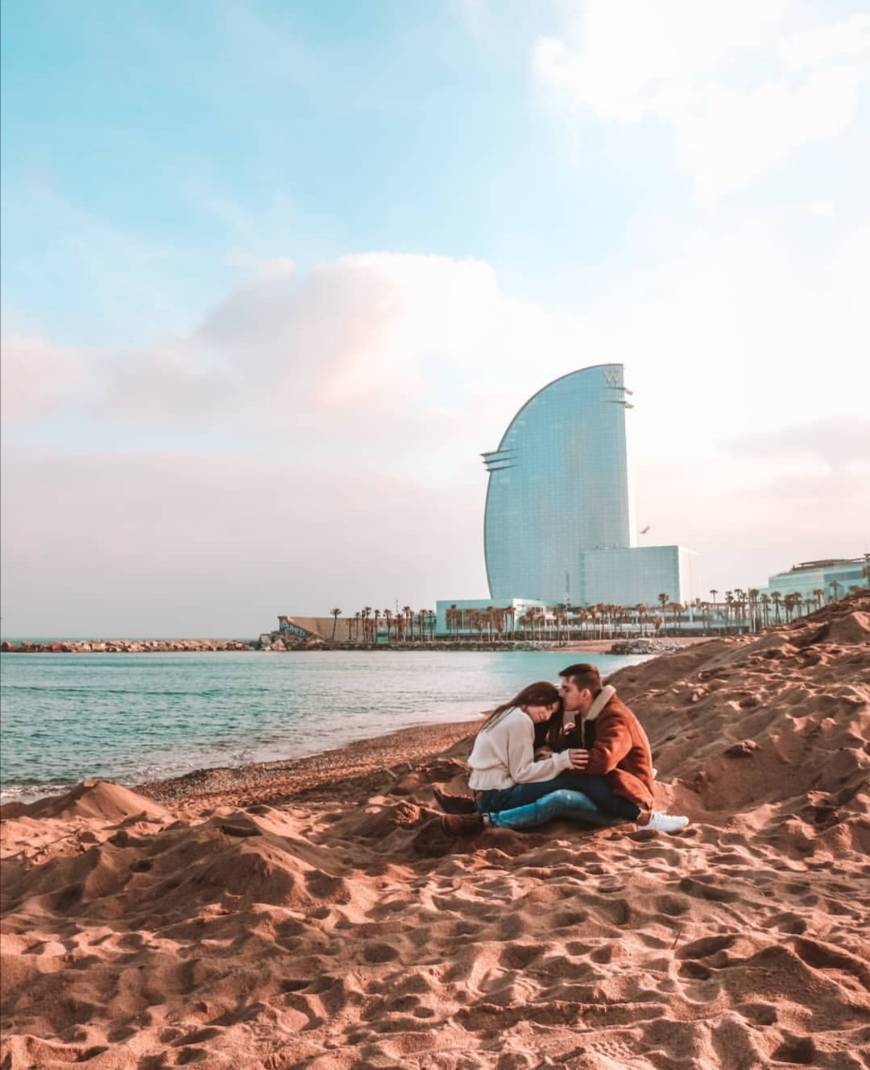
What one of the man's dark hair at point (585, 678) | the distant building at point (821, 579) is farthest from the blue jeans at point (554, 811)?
the distant building at point (821, 579)

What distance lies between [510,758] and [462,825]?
0.47 meters

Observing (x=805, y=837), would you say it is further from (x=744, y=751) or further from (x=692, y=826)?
(x=744, y=751)

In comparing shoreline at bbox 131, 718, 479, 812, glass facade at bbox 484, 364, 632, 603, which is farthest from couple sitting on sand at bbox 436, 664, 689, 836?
glass facade at bbox 484, 364, 632, 603

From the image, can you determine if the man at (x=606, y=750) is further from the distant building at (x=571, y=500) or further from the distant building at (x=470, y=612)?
the distant building at (x=571, y=500)

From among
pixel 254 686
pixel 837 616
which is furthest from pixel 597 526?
pixel 837 616

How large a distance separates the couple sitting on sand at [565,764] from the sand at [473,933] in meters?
0.16

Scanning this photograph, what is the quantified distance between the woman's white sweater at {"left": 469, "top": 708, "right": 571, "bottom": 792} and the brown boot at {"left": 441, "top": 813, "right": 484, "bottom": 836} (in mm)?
235

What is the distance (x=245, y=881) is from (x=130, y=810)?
415 centimetres

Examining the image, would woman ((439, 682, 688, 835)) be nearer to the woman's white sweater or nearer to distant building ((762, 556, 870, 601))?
the woman's white sweater

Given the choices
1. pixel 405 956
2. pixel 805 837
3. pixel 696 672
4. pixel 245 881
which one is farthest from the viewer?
pixel 696 672

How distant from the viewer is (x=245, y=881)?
4.14m

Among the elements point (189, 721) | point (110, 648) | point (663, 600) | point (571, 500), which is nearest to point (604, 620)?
point (663, 600)

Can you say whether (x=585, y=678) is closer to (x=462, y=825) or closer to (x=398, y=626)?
(x=462, y=825)

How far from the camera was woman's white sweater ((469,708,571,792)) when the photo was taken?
16.2 feet
